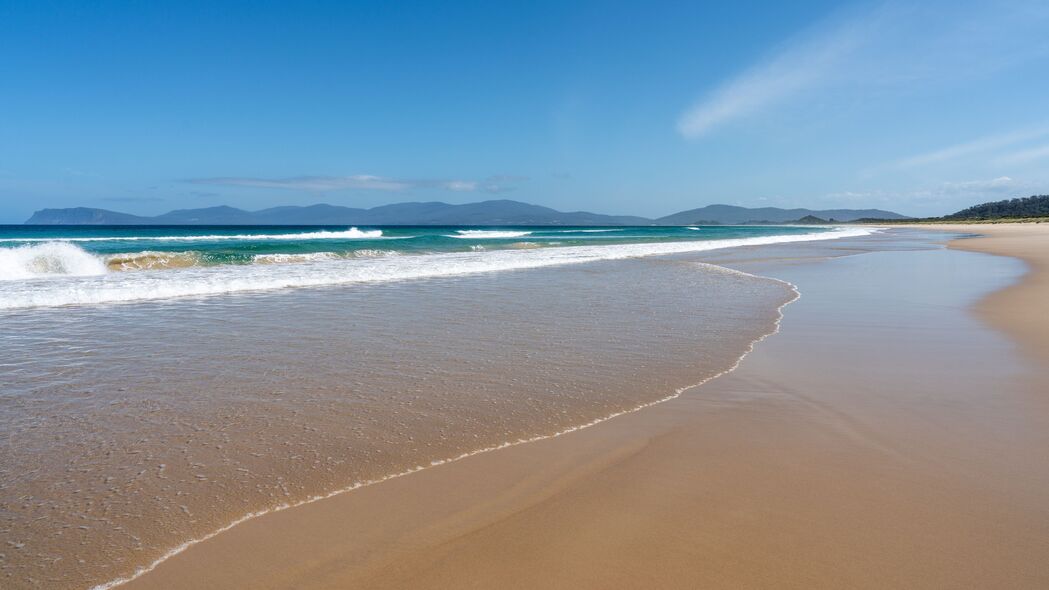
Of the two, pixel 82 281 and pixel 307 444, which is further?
pixel 82 281

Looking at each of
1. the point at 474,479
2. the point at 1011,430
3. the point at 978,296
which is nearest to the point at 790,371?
the point at 1011,430

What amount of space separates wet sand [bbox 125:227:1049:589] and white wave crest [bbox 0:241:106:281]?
15.6 metres

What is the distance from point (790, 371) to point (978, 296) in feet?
24.5

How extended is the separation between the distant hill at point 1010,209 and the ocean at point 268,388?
121 metres

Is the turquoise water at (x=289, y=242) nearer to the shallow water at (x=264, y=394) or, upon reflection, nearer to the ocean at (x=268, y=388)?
Answer: the ocean at (x=268, y=388)

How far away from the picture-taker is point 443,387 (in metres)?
4.62

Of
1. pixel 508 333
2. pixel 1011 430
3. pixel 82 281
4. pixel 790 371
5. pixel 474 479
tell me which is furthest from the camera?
pixel 82 281

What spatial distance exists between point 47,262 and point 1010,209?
138 meters

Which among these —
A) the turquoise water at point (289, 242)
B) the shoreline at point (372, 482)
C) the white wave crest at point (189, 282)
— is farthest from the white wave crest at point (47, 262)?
the shoreline at point (372, 482)

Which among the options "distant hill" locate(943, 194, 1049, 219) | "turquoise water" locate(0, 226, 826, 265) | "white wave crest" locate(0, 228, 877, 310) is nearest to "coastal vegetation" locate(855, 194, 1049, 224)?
"distant hill" locate(943, 194, 1049, 219)

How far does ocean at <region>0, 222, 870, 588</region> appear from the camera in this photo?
2660mm

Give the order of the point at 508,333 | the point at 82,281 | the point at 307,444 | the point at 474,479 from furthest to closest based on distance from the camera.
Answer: the point at 82,281
the point at 508,333
the point at 307,444
the point at 474,479

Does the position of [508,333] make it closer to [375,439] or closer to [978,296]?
[375,439]

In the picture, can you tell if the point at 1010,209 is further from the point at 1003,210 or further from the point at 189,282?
the point at 189,282
